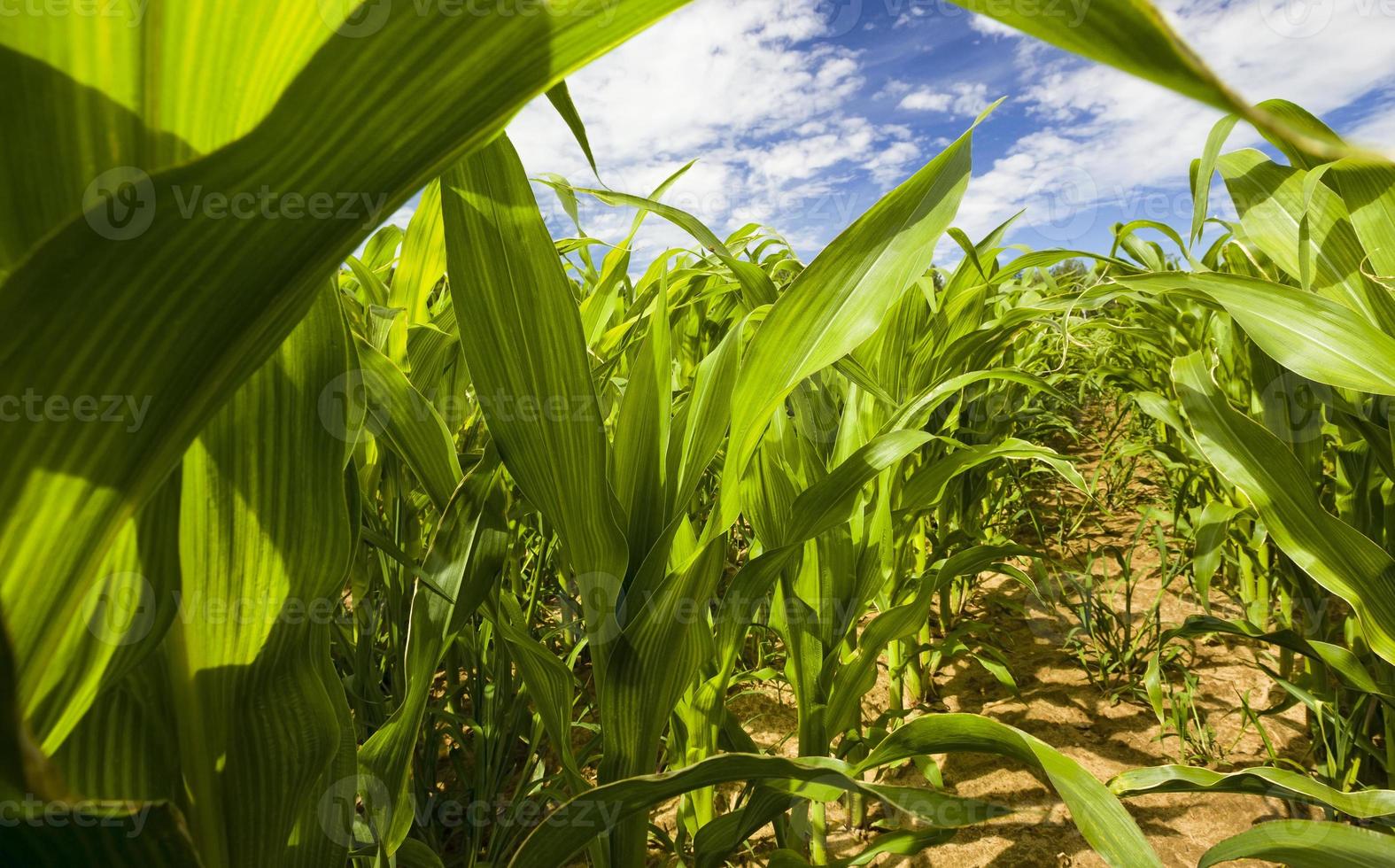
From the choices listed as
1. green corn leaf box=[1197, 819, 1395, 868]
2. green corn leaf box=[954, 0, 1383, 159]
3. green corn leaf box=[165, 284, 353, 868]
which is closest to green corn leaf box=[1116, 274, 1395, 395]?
green corn leaf box=[1197, 819, 1395, 868]

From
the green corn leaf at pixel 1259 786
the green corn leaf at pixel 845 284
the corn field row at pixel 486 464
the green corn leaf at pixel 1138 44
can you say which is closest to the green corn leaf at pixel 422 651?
the corn field row at pixel 486 464

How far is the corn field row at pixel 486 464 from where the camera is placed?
0.16 m

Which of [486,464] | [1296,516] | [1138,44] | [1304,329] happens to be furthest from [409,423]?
[1296,516]

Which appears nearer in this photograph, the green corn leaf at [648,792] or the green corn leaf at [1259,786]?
the green corn leaf at [648,792]

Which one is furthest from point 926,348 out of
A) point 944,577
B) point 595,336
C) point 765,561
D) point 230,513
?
point 230,513

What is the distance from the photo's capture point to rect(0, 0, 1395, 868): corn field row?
0.16 m

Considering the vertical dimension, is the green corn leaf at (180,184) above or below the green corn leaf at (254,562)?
above

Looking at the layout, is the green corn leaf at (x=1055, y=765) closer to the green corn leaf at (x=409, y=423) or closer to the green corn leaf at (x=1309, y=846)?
the green corn leaf at (x=1309, y=846)

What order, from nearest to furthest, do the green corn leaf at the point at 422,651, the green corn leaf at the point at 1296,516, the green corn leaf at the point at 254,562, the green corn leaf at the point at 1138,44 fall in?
the green corn leaf at the point at 1138,44 < the green corn leaf at the point at 254,562 < the green corn leaf at the point at 422,651 < the green corn leaf at the point at 1296,516

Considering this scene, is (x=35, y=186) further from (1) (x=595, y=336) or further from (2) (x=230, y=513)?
(1) (x=595, y=336)

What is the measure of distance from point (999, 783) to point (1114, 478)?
148cm

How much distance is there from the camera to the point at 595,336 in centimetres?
80

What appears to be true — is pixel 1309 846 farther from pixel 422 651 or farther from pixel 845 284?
pixel 422 651

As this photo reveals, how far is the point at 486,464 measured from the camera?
0.45 meters
